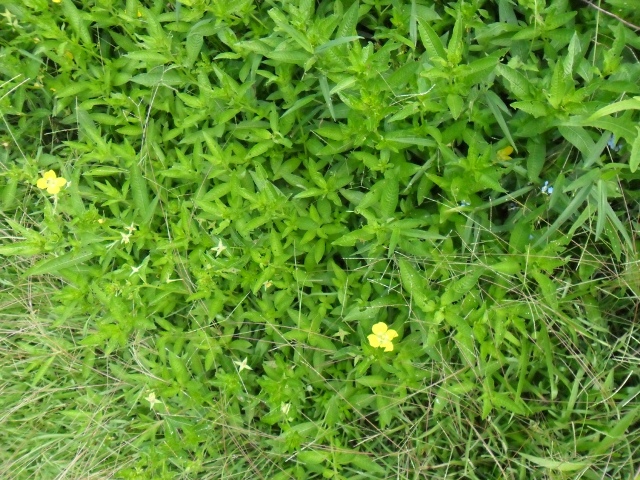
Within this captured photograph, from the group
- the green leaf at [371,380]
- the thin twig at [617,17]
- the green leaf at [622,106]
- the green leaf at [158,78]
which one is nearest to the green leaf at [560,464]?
the green leaf at [371,380]

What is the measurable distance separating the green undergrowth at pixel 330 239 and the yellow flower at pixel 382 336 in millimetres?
67

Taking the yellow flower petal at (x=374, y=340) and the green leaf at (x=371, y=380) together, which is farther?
the green leaf at (x=371, y=380)

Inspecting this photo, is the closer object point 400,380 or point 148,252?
point 400,380

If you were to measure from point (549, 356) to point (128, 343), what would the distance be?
1.71m

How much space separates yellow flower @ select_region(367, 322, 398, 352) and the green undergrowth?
67mm

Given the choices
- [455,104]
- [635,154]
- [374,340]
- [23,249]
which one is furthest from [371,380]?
[23,249]

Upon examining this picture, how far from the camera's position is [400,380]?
1980 mm

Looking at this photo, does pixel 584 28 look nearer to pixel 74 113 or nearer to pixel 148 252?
pixel 148 252

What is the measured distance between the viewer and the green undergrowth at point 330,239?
1812mm

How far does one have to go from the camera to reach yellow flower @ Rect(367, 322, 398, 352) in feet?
6.19

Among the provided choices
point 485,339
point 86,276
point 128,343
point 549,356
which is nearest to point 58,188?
point 86,276

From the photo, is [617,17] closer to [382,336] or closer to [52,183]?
[382,336]

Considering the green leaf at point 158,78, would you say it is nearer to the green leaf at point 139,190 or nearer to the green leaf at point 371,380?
the green leaf at point 139,190

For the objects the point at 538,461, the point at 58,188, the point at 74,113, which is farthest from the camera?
the point at 74,113
